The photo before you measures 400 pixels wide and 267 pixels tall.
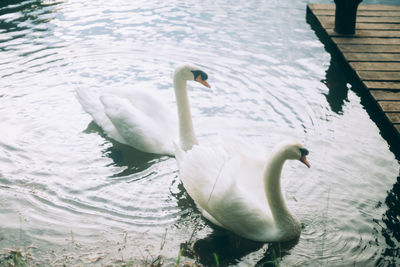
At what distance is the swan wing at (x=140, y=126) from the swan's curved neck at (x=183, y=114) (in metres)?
0.23

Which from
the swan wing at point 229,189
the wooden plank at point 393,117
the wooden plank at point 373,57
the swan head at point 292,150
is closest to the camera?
the swan head at point 292,150

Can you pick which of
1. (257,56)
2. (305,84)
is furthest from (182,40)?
(305,84)

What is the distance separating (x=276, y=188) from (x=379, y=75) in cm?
343

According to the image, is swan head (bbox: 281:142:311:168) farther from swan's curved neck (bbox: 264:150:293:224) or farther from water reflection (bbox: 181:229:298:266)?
water reflection (bbox: 181:229:298:266)

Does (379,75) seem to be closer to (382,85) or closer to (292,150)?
(382,85)

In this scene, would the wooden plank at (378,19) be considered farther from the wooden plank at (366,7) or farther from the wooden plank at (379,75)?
the wooden plank at (379,75)

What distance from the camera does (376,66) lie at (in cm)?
677

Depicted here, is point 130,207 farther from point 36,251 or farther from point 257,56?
point 257,56

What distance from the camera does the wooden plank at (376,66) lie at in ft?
21.9

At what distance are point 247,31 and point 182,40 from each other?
3.89 feet

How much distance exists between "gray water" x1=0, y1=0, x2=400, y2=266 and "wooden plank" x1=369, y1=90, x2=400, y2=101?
30cm

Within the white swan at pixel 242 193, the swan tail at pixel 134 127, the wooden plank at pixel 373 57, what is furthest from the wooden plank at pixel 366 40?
the white swan at pixel 242 193

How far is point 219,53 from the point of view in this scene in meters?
7.59

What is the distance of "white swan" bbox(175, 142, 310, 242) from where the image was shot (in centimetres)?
379
